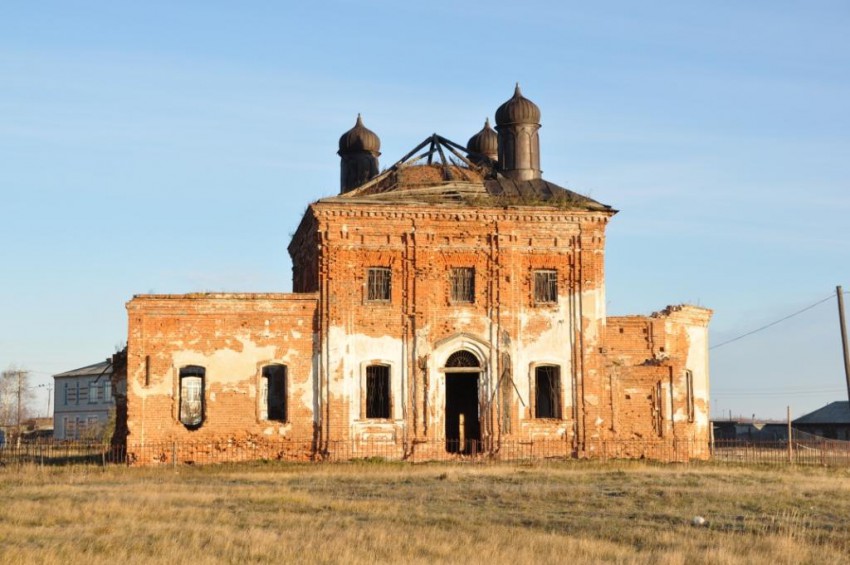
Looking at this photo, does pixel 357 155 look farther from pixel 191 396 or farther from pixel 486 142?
pixel 191 396

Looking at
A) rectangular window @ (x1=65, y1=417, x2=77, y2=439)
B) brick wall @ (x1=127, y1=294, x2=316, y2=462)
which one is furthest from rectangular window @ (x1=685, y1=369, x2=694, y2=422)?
rectangular window @ (x1=65, y1=417, x2=77, y2=439)

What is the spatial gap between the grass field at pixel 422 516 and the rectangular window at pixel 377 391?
3.65 meters

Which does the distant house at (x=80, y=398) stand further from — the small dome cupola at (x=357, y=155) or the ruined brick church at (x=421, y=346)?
the ruined brick church at (x=421, y=346)

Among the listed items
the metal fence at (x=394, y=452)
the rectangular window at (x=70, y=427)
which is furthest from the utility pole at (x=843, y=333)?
the rectangular window at (x=70, y=427)

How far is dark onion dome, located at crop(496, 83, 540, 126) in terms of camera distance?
103ft

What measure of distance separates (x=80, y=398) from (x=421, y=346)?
4825cm

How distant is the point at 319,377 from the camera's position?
2800cm

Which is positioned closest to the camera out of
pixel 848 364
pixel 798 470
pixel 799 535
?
pixel 799 535

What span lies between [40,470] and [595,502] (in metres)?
12.9

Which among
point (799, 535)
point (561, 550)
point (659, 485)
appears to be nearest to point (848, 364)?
point (659, 485)

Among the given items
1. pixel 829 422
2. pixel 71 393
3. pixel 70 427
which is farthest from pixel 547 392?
pixel 71 393

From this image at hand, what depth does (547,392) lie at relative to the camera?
2936cm

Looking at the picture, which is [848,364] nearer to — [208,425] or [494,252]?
[494,252]

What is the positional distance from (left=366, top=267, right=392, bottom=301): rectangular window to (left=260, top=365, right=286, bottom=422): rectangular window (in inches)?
115
